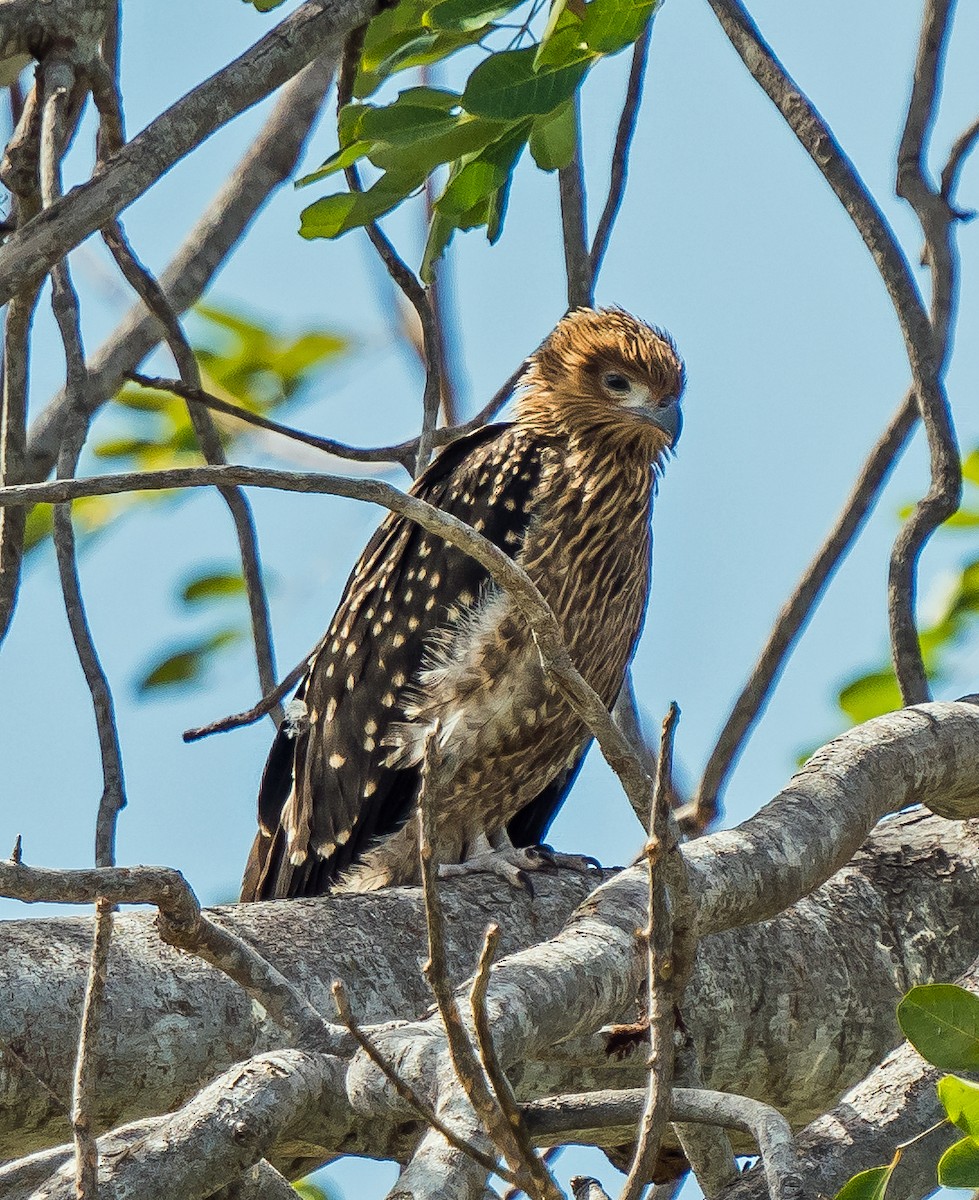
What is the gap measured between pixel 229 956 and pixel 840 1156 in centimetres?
82

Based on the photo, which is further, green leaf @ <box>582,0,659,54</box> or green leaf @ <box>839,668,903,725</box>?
green leaf @ <box>839,668,903,725</box>

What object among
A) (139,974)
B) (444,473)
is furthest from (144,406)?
(139,974)

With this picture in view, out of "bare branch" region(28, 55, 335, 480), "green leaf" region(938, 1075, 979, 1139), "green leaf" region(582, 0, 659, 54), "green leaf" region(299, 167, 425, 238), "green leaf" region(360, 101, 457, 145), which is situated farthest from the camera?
"bare branch" region(28, 55, 335, 480)

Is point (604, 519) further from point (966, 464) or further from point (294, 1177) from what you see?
point (294, 1177)

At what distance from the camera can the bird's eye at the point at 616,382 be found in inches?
183

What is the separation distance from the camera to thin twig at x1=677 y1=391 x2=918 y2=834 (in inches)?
147

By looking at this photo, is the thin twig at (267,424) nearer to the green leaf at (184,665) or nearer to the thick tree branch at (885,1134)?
the green leaf at (184,665)

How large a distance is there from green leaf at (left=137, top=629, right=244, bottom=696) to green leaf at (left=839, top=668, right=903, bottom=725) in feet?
4.90

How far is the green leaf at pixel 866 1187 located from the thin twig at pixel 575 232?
2642mm

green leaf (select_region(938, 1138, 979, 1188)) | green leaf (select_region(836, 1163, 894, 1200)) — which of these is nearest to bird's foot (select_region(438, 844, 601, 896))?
green leaf (select_region(836, 1163, 894, 1200))

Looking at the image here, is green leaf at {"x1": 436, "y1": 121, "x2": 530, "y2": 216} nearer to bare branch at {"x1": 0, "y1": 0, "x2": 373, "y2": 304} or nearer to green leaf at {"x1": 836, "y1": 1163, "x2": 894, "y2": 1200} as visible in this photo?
bare branch at {"x1": 0, "y1": 0, "x2": 373, "y2": 304}

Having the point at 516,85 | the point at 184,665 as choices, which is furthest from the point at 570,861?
the point at 516,85

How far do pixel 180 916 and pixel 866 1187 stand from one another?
811 mm

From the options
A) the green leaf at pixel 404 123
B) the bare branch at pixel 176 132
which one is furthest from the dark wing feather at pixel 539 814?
the green leaf at pixel 404 123
